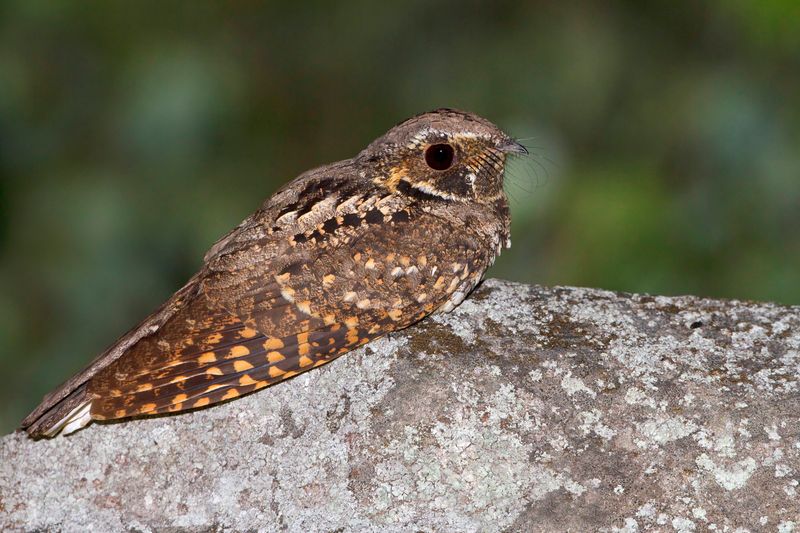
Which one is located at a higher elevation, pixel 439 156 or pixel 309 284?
pixel 439 156

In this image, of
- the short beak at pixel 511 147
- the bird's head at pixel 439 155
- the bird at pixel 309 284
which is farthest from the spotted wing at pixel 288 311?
the short beak at pixel 511 147

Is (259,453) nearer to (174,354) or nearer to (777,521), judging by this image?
(174,354)

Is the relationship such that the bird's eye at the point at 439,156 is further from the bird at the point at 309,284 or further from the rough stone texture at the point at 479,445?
the rough stone texture at the point at 479,445

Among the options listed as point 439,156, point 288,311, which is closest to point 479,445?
point 288,311

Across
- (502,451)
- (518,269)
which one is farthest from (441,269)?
(518,269)

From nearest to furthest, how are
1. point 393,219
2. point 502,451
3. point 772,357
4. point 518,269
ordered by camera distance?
point 502,451
point 772,357
point 393,219
point 518,269

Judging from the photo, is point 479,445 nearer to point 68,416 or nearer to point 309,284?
point 309,284

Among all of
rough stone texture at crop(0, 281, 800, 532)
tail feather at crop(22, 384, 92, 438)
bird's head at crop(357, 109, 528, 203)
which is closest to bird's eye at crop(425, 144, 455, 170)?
bird's head at crop(357, 109, 528, 203)

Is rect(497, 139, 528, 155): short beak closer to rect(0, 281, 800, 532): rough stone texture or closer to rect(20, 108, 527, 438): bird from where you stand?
rect(20, 108, 527, 438): bird
